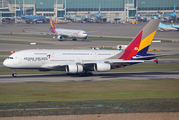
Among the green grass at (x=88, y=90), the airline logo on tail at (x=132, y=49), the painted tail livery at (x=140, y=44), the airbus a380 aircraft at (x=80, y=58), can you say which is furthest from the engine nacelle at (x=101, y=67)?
the airline logo on tail at (x=132, y=49)

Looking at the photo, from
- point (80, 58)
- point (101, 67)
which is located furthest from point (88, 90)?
point (80, 58)

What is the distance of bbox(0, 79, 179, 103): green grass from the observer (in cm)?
3259

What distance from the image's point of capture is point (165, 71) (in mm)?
54125

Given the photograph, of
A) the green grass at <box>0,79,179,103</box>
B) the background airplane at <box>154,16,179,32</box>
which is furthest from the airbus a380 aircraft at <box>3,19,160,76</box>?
the background airplane at <box>154,16,179,32</box>

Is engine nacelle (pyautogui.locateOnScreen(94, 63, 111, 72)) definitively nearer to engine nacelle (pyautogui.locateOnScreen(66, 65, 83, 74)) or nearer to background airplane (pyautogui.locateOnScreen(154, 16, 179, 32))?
engine nacelle (pyautogui.locateOnScreen(66, 65, 83, 74))

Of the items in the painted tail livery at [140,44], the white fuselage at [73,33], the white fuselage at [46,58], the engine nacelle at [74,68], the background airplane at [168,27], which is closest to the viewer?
the engine nacelle at [74,68]

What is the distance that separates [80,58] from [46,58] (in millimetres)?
6054

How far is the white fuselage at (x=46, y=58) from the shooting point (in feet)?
150

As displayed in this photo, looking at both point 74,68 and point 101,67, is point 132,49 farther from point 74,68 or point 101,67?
point 74,68

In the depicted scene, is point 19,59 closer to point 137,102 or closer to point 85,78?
point 85,78

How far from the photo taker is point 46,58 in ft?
152

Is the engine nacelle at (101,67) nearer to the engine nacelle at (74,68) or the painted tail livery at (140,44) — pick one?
the engine nacelle at (74,68)

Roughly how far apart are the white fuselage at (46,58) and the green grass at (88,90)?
6.16 metres

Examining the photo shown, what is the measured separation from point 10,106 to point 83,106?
24.7 ft
